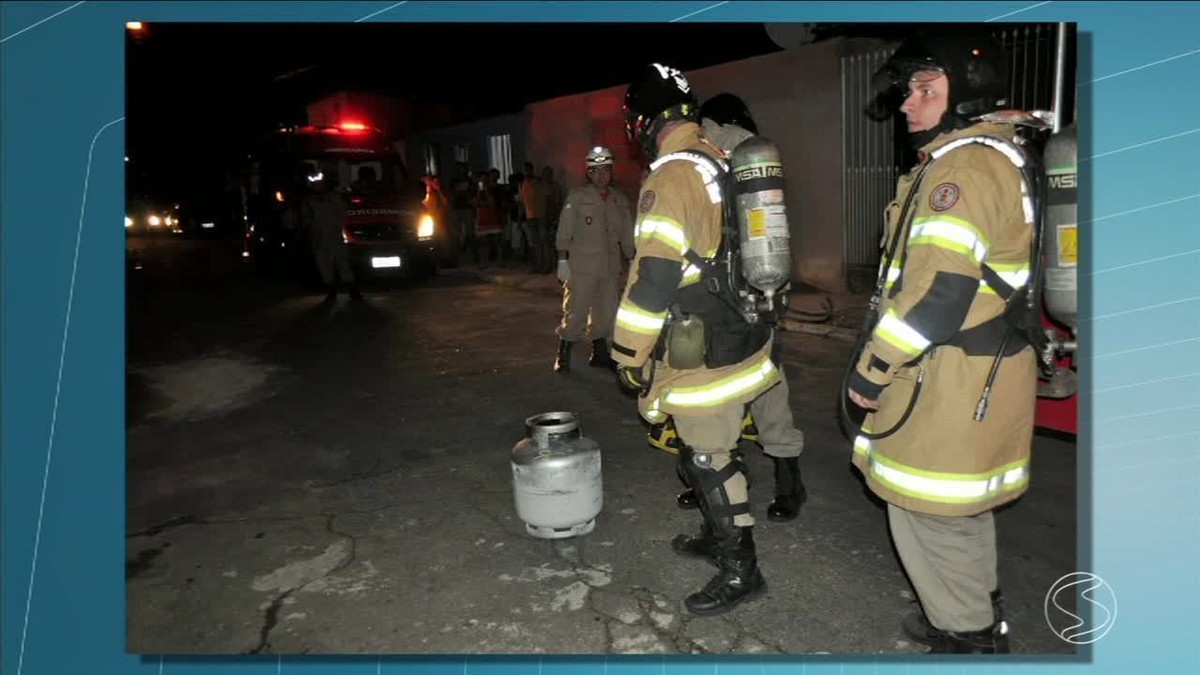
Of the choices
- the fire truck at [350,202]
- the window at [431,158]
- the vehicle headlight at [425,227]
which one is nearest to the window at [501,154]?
the window at [431,158]

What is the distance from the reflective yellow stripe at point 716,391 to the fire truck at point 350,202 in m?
10.2

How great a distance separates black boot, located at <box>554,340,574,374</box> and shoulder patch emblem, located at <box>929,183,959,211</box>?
5.13m

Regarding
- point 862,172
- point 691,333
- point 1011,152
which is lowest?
point 691,333

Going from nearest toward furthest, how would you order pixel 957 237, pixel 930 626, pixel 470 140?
pixel 957 237 → pixel 930 626 → pixel 470 140

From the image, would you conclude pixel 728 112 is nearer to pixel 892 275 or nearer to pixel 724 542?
pixel 892 275

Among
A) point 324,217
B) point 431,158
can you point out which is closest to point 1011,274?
point 324,217

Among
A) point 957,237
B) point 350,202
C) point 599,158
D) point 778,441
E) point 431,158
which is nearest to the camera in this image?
point 957,237

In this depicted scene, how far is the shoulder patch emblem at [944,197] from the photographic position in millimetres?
2334

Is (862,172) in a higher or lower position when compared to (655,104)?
higher

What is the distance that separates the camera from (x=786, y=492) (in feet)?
13.3

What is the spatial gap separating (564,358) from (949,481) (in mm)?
5089

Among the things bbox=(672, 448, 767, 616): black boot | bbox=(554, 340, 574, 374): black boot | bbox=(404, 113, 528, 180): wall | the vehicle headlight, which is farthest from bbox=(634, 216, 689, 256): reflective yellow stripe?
bbox=(404, 113, 528, 180): wall

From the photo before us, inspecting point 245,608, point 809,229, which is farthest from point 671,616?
point 809,229

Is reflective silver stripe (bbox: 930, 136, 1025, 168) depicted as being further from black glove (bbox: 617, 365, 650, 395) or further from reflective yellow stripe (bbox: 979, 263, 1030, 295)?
black glove (bbox: 617, 365, 650, 395)
